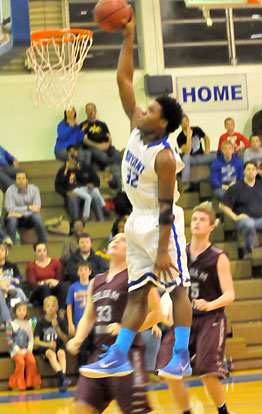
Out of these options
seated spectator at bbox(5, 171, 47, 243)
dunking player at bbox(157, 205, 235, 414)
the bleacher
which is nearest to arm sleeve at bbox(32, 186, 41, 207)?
seated spectator at bbox(5, 171, 47, 243)

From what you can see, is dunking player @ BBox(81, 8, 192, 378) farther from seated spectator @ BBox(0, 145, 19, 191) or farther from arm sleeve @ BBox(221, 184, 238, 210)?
seated spectator @ BBox(0, 145, 19, 191)

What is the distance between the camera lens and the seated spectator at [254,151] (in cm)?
1363

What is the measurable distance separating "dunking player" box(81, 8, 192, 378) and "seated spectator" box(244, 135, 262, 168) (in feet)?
28.8

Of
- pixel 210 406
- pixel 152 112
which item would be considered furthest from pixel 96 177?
pixel 152 112

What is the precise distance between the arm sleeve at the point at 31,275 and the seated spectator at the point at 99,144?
319cm

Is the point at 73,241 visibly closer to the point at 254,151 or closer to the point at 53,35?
the point at 53,35

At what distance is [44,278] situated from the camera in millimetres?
11016

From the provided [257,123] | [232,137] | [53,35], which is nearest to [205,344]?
[53,35]

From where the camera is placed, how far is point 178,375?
→ 4.99 m

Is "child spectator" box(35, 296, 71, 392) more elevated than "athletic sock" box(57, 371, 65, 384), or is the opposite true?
"child spectator" box(35, 296, 71, 392)

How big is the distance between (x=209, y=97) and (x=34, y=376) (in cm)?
727

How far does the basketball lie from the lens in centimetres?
Result: 507

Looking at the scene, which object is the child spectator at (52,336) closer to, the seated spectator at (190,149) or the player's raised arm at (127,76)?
the seated spectator at (190,149)

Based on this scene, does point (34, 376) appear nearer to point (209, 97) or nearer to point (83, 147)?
point (83, 147)
